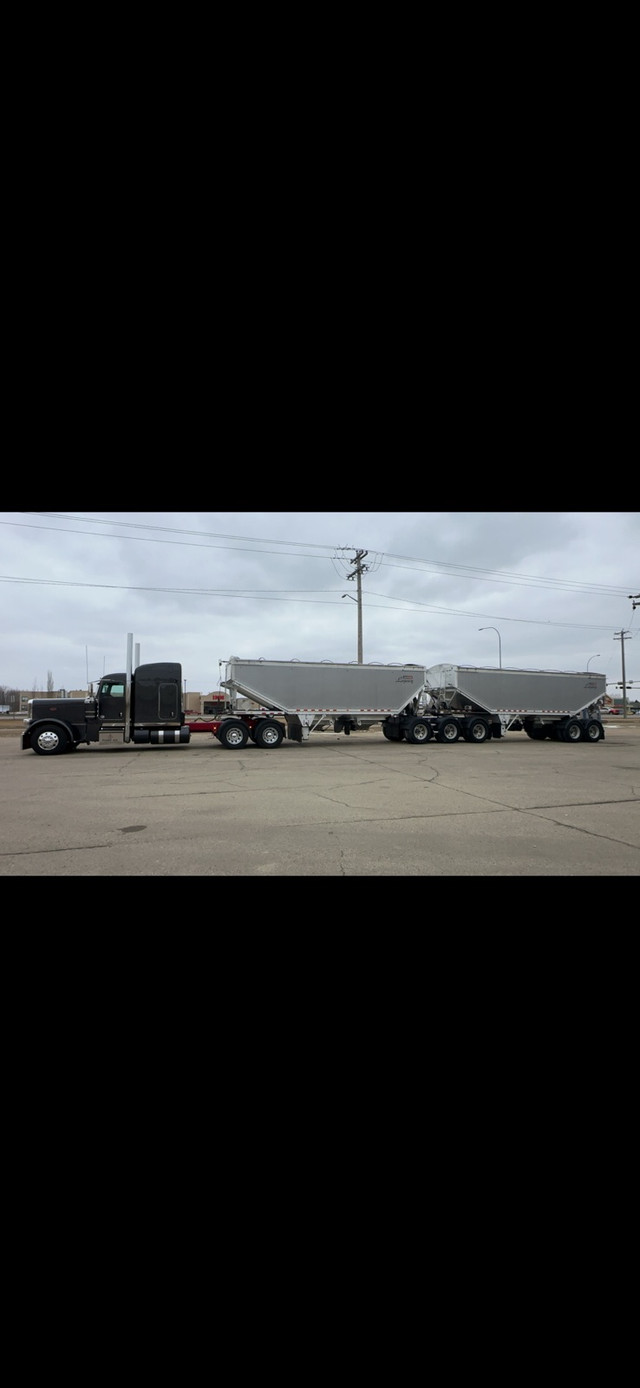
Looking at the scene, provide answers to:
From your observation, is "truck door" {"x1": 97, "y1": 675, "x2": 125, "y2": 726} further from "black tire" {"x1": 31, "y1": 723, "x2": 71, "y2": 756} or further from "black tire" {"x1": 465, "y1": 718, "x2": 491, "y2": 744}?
"black tire" {"x1": 465, "y1": 718, "x2": 491, "y2": 744}

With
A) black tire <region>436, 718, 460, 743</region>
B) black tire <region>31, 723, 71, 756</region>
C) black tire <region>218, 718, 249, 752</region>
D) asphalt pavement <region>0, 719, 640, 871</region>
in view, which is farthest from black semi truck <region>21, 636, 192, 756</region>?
black tire <region>436, 718, 460, 743</region>

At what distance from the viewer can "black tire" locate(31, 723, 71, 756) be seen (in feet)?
52.5

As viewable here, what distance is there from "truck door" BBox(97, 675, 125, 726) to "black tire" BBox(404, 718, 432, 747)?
31.2 ft

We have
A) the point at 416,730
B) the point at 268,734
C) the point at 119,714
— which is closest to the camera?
the point at 119,714

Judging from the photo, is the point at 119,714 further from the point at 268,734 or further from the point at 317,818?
the point at 317,818

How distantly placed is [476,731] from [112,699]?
41.7 feet

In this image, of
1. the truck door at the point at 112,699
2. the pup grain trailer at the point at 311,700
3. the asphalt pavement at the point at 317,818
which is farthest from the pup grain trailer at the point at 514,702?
the truck door at the point at 112,699

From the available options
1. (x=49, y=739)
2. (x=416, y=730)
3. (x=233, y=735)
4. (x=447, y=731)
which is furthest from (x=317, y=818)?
(x=447, y=731)

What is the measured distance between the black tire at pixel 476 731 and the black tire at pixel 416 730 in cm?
187

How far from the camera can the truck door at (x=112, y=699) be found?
1694 centimetres

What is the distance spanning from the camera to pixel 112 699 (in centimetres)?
1703
